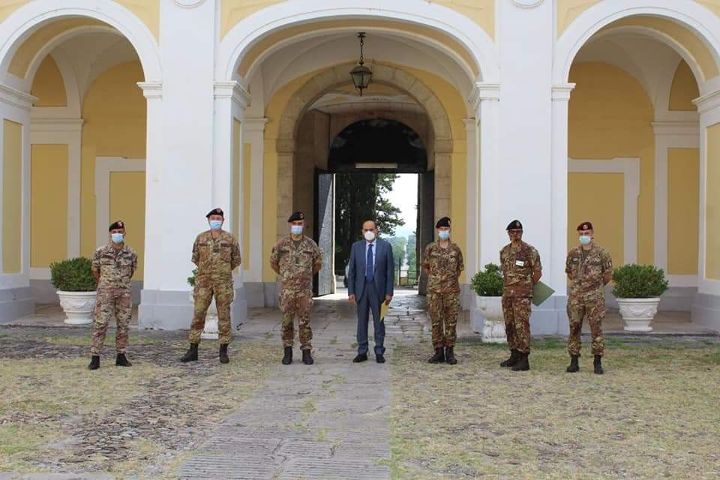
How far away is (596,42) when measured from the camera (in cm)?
1291

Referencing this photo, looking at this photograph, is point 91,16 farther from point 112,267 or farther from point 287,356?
point 287,356

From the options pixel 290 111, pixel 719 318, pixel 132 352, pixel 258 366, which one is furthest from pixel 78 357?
pixel 719 318

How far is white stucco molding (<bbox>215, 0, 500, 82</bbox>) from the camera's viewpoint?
10.8 m

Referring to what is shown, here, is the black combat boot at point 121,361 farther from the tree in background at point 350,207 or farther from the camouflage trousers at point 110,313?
the tree in background at point 350,207

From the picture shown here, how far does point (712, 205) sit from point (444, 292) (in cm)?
510

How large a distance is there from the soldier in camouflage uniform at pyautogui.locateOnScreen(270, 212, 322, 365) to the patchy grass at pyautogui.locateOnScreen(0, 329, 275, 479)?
459 millimetres

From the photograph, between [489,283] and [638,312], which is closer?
[489,283]

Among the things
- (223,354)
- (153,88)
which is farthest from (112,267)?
(153,88)

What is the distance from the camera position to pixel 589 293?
7727 millimetres

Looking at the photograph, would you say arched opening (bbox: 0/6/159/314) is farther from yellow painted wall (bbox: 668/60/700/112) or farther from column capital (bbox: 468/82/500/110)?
yellow painted wall (bbox: 668/60/700/112)

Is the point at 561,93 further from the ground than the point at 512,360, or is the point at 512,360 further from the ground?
the point at 561,93

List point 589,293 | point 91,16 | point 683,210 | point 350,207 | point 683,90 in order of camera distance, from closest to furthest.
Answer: point 589,293
point 91,16
point 683,90
point 683,210
point 350,207

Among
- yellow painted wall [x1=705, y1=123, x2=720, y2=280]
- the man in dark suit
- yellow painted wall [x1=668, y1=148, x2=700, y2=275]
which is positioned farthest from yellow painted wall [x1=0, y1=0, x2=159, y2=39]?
yellow painted wall [x1=668, y1=148, x2=700, y2=275]

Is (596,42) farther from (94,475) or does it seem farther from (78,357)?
(94,475)
